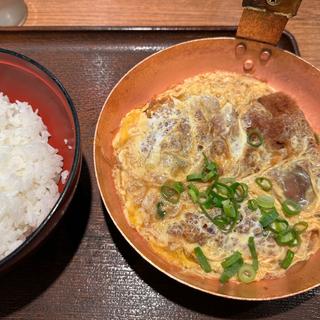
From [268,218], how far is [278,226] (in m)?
0.06

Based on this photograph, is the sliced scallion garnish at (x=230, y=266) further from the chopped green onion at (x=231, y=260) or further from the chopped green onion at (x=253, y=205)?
the chopped green onion at (x=253, y=205)

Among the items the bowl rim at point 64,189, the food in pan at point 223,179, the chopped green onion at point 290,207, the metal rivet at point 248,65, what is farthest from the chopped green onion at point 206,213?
the metal rivet at point 248,65

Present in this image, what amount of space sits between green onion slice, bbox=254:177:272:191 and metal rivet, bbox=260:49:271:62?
2.23ft

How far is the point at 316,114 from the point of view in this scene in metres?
2.19

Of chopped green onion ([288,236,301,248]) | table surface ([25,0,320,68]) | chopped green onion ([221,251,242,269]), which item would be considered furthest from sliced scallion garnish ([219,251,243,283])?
table surface ([25,0,320,68])

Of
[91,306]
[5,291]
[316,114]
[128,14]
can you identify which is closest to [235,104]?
[316,114]

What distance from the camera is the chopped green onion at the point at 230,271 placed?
171cm

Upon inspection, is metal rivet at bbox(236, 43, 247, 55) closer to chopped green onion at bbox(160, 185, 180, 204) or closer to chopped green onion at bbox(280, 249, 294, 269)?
chopped green onion at bbox(160, 185, 180, 204)

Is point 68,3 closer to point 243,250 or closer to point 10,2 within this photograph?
point 10,2

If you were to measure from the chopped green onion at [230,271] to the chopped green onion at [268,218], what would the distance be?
0.19 m

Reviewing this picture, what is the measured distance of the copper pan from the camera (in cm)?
182

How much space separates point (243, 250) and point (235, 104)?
0.76 meters

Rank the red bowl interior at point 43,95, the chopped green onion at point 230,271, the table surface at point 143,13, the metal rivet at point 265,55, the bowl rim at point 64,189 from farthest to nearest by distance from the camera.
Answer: the table surface at point 143,13
the metal rivet at point 265,55
the red bowl interior at point 43,95
the chopped green onion at point 230,271
the bowl rim at point 64,189

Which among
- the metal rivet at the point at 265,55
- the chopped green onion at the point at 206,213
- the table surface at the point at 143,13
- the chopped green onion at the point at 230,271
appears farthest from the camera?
the table surface at the point at 143,13
